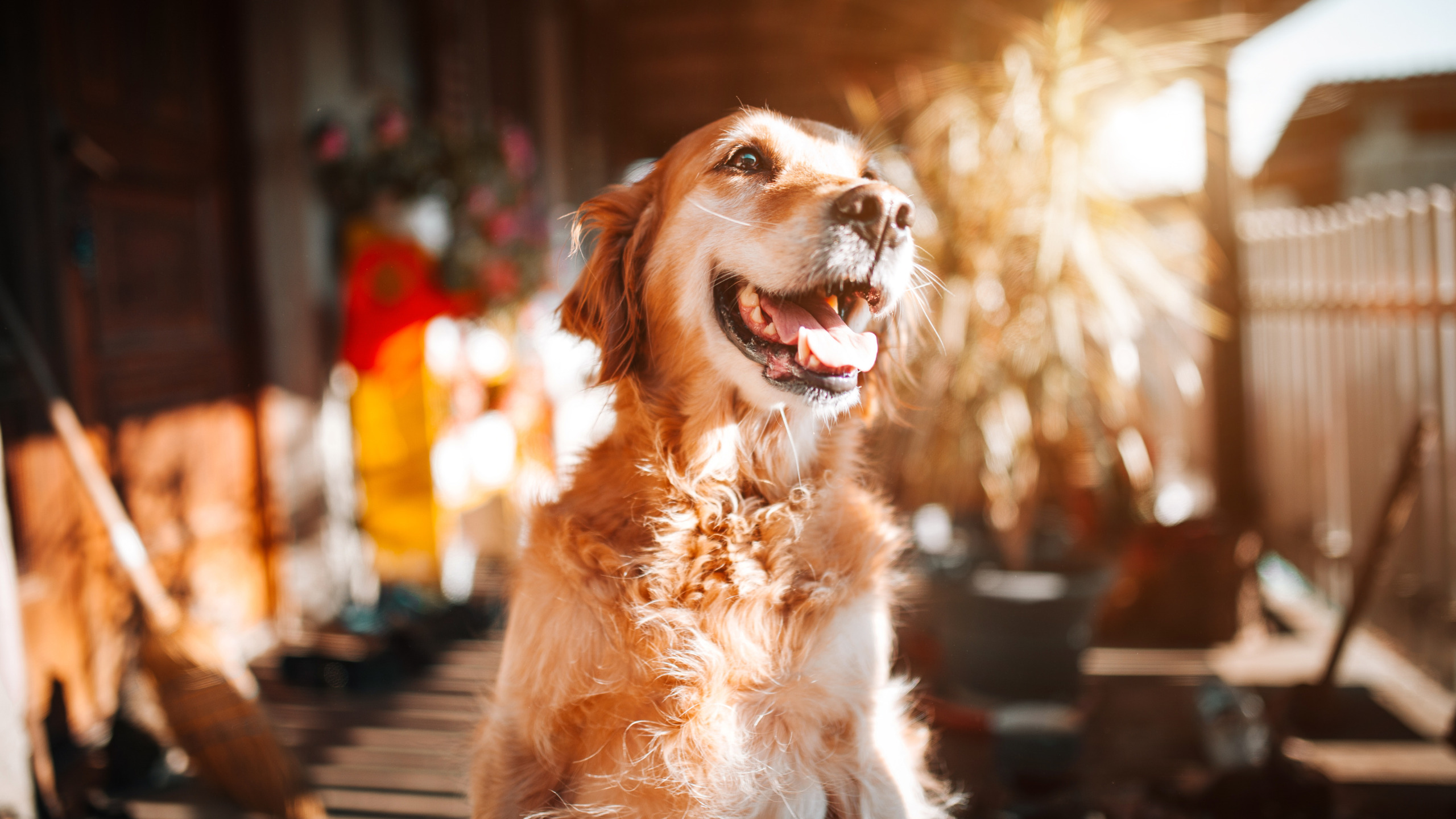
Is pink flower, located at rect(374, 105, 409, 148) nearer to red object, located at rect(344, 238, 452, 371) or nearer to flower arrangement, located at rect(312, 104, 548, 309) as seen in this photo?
flower arrangement, located at rect(312, 104, 548, 309)

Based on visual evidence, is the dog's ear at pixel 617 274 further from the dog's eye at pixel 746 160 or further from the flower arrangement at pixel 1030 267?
the flower arrangement at pixel 1030 267

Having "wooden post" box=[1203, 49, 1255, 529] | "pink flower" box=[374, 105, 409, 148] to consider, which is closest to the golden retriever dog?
"pink flower" box=[374, 105, 409, 148]

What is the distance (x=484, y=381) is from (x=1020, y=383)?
2.44m

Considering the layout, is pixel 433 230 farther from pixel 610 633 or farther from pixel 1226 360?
pixel 1226 360

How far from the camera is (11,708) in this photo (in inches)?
68.6

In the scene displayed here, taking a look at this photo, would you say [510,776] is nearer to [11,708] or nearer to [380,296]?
[11,708]

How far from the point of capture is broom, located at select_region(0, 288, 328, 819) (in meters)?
2.19

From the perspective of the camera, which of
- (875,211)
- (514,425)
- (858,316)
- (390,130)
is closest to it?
(875,211)

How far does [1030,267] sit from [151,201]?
3144 millimetres

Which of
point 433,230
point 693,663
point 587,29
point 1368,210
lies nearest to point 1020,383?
point 1368,210

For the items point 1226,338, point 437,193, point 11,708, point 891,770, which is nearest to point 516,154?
point 437,193

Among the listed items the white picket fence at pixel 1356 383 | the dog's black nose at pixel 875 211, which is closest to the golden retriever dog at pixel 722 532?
the dog's black nose at pixel 875 211

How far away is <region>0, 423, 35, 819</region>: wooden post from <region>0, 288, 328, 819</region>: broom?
38 cm

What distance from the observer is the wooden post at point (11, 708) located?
1.73 meters
